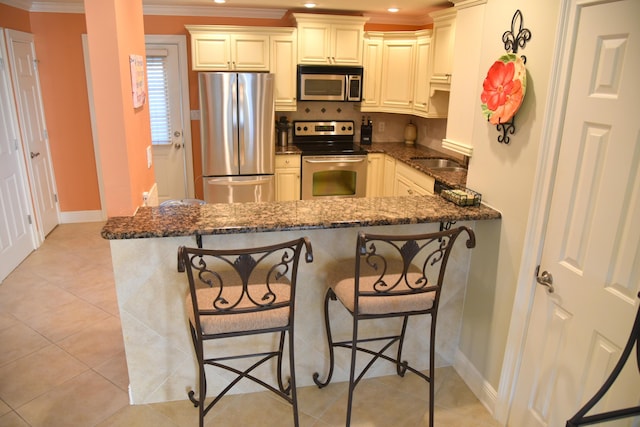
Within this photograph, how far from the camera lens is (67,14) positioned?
14.9 feet

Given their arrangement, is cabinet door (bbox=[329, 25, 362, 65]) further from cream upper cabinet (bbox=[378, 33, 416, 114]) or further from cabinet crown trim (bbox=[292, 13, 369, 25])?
cream upper cabinet (bbox=[378, 33, 416, 114])

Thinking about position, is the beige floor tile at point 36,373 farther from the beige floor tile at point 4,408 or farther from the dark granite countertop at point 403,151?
the dark granite countertop at point 403,151

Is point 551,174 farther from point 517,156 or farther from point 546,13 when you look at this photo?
point 546,13

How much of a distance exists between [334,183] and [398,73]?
1345 millimetres

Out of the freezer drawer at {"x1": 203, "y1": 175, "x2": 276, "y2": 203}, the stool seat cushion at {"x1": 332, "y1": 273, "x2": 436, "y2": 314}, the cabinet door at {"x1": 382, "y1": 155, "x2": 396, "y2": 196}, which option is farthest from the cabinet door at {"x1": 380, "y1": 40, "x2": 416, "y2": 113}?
the stool seat cushion at {"x1": 332, "y1": 273, "x2": 436, "y2": 314}

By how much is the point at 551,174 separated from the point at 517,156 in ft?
0.81

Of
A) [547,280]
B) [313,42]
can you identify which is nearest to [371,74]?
[313,42]

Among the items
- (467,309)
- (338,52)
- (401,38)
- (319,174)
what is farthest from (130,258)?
(401,38)

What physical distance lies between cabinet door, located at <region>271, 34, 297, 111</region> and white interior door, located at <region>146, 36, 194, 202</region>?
3.54 ft

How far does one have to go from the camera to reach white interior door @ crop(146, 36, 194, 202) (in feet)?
15.7

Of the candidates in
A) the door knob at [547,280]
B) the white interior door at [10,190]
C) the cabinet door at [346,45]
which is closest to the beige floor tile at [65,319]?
the white interior door at [10,190]

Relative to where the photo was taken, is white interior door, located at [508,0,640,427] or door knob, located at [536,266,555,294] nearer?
white interior door, located at [508,0,640,427]

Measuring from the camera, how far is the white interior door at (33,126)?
4.10 metres

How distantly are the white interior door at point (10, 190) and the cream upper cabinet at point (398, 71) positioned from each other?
11.7 ft
